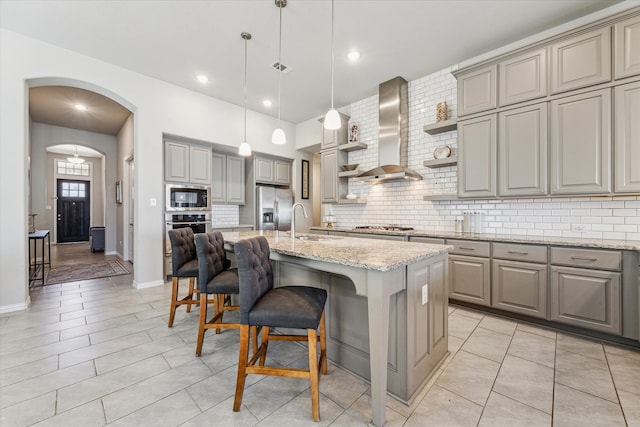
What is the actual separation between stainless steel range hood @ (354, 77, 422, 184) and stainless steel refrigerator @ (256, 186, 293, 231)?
2.22 m

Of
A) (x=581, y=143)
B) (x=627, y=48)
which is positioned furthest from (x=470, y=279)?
(x=627, y=48)

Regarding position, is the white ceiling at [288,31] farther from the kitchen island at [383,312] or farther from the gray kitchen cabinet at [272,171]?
the kitchen island at [383,312]

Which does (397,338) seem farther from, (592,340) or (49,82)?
(49,82)

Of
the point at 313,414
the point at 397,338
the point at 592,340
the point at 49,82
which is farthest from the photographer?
the point at 49,82

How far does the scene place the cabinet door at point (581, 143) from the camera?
95.6 inches

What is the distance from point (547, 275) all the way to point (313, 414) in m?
2.52

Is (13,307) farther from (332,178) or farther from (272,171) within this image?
(332,178)

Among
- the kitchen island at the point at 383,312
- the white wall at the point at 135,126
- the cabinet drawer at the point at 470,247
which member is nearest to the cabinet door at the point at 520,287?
the cabinet drawer at the point at 470,247

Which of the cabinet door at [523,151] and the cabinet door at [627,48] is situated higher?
the cabinet door at [627,48]

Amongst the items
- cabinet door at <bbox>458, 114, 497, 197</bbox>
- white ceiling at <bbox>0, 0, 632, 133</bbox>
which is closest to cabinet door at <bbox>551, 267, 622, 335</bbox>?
cabinet door at <bbox>458, 114, 497, 197</bbox>

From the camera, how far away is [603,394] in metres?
1.66

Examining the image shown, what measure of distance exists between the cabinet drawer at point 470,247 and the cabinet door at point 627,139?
3.83 feet

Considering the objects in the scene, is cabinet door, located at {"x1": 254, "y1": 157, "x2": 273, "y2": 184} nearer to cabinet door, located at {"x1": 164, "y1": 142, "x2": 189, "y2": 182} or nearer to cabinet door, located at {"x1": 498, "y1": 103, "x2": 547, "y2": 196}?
cabinet door, located at {"x1": 164, "y1": 142, "x2": 189, "y2": 182}

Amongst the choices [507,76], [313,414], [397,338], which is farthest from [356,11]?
[313,414]
